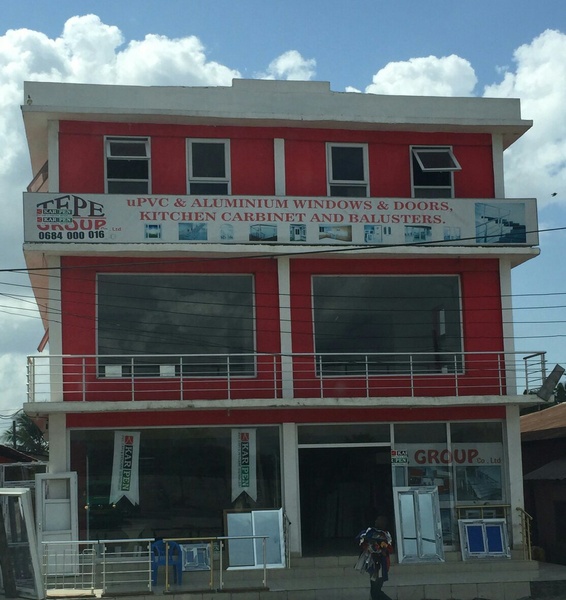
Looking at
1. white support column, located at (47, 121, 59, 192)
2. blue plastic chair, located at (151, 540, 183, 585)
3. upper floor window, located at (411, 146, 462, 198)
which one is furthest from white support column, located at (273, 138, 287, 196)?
blue plastic chair, located at (151, 540, 183, 585)

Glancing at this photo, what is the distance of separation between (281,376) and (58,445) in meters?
4.91

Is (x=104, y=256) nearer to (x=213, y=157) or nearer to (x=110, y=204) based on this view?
(x=110, y=204)

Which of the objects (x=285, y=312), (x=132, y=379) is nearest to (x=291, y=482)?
(x=285, y=312)

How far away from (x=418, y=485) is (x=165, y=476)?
18.0 ft

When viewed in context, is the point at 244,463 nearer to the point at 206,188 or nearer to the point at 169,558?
the point at 169,558

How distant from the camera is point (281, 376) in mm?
21328

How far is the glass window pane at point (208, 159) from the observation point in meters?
22.0

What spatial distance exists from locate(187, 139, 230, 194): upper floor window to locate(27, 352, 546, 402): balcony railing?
3791 mm

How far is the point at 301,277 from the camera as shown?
21797mm

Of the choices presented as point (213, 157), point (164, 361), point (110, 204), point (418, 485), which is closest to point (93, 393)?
point (164, 361)

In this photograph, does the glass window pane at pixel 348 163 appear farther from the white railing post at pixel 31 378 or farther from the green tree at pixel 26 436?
the green tree at pixel 26 436

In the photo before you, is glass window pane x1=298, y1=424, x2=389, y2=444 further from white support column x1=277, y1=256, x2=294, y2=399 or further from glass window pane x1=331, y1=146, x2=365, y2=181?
glass window pane x1=331, y1=146, x2=365, y2=181

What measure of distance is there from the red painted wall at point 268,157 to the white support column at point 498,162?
4.5 inches

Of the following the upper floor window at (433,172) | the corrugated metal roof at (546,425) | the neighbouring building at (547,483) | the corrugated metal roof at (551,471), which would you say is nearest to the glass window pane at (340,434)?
the corrugated metal roof at (551,471)
